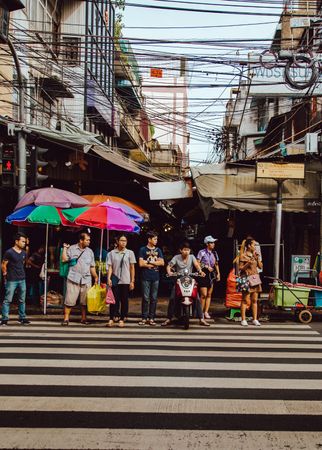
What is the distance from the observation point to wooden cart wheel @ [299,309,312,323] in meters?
12.0

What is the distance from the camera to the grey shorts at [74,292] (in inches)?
444

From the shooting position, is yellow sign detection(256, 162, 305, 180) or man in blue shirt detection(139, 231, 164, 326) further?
yellow sign detection(256, 162, 305, 180)

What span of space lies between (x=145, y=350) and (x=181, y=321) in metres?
3.45

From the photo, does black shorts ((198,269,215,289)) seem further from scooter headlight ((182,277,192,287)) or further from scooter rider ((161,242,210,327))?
scooter headlight ((182,277,192,287))

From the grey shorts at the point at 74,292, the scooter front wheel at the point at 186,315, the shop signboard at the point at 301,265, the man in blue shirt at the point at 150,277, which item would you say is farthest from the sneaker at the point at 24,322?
the shop signboard at the point at 301,265

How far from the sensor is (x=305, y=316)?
12.0 m

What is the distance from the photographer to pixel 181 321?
38.1 feet

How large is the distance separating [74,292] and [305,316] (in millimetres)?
5088

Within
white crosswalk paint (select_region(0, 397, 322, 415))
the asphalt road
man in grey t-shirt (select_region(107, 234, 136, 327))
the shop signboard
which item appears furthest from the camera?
the shop signboard

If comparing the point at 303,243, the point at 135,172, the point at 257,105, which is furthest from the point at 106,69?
Result: the point at 303,243

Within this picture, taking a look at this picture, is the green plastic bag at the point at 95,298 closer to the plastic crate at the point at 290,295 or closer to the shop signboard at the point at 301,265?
the plastic crate at the point at 290,295

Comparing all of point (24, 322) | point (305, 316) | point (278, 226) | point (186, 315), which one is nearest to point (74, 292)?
point (24, 322)

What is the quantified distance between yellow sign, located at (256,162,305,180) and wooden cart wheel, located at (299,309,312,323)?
3.42 metres

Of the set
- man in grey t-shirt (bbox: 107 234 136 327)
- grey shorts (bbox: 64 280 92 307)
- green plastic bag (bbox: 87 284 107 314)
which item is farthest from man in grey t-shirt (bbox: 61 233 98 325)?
man in grey t-shirt (bbox: 107 234 136 327)
